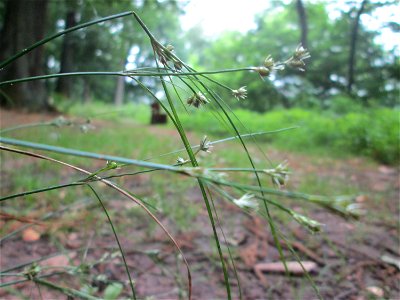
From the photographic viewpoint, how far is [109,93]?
19.6 m

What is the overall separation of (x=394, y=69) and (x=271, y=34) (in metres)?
5.94

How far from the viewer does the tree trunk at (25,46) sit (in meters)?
5.76

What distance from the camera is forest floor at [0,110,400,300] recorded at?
1.26 meters

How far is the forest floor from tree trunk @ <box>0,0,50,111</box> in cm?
392

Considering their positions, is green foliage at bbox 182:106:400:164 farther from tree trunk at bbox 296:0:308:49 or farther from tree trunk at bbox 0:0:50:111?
tree trunk at bbox 0:0:50:111

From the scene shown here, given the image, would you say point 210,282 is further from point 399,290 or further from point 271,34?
point 271,34

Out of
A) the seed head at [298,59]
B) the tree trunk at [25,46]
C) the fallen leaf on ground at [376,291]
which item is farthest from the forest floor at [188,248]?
the tree trunk at [25,46]

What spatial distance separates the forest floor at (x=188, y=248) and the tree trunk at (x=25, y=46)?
3.92m

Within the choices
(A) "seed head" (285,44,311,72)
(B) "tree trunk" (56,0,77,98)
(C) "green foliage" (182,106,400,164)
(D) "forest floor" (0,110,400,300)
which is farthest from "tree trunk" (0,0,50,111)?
(A) "seed head" (285,44,311,72)

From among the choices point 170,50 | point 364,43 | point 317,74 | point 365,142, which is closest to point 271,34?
point 317,74

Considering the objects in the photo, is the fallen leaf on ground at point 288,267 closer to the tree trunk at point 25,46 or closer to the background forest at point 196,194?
the background forest at point 196,194

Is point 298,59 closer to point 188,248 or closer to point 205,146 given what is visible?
point 205,146

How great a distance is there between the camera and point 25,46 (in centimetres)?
589

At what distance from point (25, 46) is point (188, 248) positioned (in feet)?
18.6
